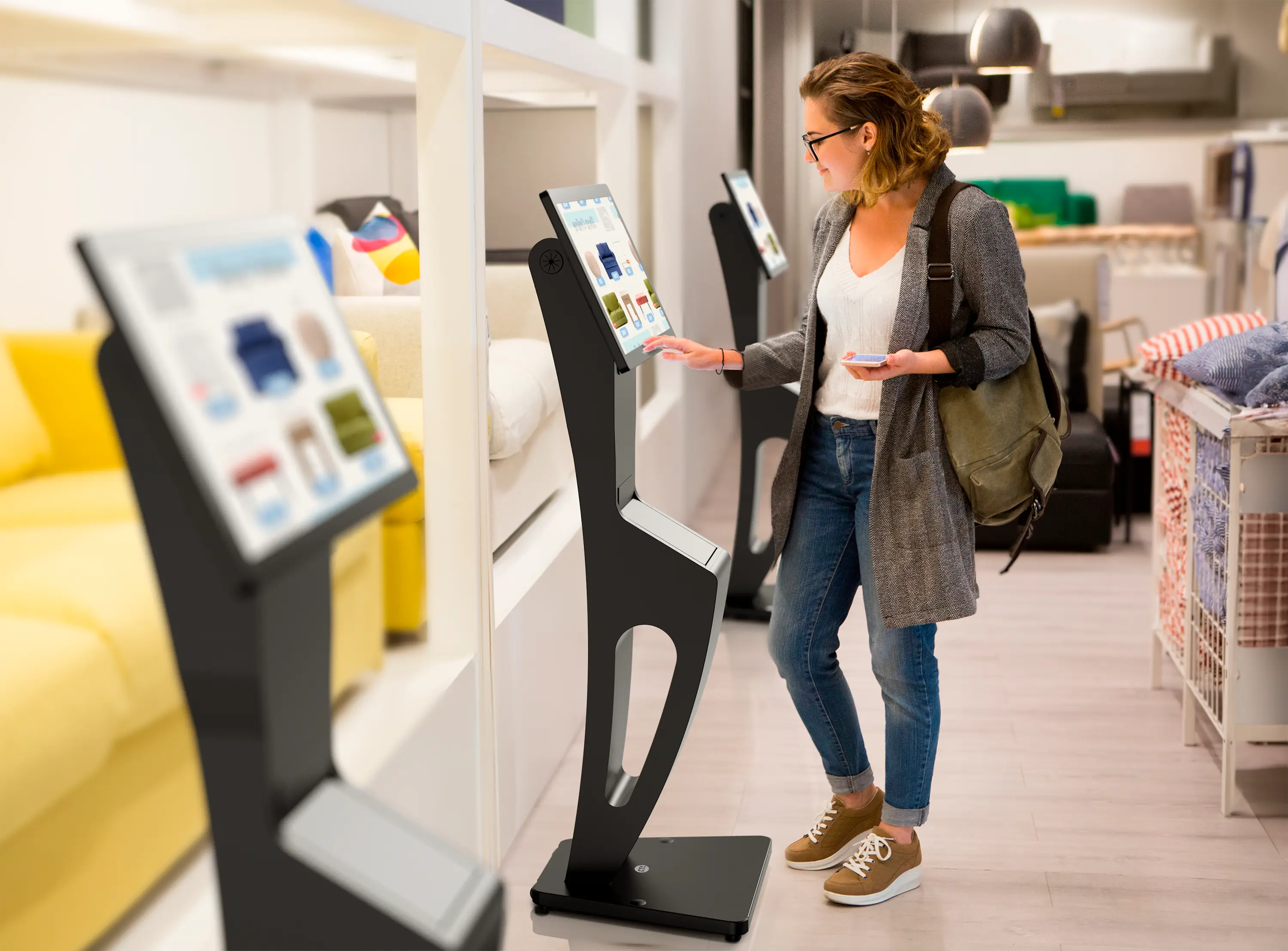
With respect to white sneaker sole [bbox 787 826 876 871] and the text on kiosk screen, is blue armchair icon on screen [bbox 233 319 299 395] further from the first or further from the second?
white sneaker sole [bbox 787 826 876 871]

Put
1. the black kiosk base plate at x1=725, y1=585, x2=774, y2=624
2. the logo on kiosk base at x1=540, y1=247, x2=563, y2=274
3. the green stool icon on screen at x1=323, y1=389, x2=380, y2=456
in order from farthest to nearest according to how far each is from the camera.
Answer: the black kiosk base plate at x1=725, y1=585, x2=774, y2=624, the logo on kiosk base at x1=540, y1=247, x2=563, y2=274, the green stool icon on screen at x1=323, y1=389, x2=380, y2=456

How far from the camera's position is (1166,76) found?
318 inches

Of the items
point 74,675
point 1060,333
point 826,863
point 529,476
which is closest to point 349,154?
point 74,675

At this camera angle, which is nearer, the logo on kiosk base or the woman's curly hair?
the logo on kiosk base

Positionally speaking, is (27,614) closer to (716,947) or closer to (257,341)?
(257,341)

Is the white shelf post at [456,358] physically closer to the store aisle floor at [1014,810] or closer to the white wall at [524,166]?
the store aisle floor at [1014,810]

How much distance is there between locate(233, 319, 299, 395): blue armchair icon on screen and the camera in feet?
3.10

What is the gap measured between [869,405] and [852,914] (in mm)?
922

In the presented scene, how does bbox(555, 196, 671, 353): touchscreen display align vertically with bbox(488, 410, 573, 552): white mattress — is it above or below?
above

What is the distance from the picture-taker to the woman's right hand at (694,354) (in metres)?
2.14

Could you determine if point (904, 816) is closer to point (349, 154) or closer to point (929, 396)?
point (929, 396)

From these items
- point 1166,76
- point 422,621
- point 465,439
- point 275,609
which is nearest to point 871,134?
point 465,439

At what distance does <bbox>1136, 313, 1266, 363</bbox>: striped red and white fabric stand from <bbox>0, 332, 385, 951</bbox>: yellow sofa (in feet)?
7.87

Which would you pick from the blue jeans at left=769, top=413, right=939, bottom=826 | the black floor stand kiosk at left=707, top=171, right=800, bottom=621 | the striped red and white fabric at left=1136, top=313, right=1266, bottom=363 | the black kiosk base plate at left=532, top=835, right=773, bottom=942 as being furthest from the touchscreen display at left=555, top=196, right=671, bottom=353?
the black floor stand kiosk at left=707, top=171, right=800, bottom=621
